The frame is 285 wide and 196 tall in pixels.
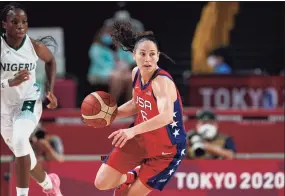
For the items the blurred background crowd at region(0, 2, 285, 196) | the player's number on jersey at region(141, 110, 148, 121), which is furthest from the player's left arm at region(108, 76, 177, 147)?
the blurred background crowd at region(0, 2, 285, 196)

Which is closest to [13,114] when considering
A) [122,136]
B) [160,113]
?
[122,136]

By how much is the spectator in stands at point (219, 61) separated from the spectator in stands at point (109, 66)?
4.30 ft

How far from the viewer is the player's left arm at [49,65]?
7250mm

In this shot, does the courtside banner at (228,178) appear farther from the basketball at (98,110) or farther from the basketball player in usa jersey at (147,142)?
the basketball at (98,110)

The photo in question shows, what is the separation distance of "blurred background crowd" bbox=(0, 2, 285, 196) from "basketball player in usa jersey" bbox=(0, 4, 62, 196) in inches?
110

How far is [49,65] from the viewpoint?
24.4ft

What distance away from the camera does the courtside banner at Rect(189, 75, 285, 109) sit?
41.2ft

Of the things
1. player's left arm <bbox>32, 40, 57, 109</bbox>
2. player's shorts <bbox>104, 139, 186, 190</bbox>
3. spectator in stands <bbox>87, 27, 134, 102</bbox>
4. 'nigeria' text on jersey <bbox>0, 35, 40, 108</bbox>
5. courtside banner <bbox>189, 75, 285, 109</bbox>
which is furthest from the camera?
spectator in stands <bbox>87, 27, 134, 102</bbox>

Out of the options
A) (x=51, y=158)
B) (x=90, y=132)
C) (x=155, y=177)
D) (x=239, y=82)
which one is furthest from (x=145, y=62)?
(x=239, y=82)

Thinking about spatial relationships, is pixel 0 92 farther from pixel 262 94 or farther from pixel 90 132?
pixel 262 94

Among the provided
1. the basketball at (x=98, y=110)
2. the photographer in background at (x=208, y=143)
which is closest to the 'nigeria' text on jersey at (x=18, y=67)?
the basketball at (x=98, y=110)

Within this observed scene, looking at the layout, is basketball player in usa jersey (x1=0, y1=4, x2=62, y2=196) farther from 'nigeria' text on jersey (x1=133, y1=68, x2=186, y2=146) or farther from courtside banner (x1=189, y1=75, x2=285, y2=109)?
courtside banner (x1=189, y1=75, x2=285, y2=109)

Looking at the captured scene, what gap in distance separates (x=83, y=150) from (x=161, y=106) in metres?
5.04

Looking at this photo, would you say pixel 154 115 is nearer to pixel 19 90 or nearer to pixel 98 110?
pixel 98 110
